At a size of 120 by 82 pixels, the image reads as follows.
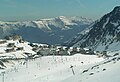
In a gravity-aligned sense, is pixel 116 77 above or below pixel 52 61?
below

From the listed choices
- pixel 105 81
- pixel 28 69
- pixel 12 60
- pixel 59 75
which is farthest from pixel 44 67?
pixel 105 81

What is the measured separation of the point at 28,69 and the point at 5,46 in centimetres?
9862

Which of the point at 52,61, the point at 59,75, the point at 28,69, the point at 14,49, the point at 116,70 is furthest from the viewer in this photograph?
the point at 14,49

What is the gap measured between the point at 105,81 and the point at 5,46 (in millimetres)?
161495

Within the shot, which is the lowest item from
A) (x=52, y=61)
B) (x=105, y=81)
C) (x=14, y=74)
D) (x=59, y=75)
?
(x=105, y=81)

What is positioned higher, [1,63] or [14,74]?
[1,63]

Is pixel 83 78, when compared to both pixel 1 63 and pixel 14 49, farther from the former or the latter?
pixel 14 49

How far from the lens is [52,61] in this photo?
107188 mm

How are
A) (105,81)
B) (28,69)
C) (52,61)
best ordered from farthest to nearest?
(52,61) < (28,69) < (105,81)

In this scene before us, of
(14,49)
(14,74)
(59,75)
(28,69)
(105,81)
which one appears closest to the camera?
(105,81)

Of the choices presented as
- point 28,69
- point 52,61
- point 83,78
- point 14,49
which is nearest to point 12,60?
point 14,49

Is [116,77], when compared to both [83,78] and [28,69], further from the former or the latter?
[28,69]

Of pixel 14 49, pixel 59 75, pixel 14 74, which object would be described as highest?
pixel 14 49

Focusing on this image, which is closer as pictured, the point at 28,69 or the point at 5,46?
the point at 28,69
